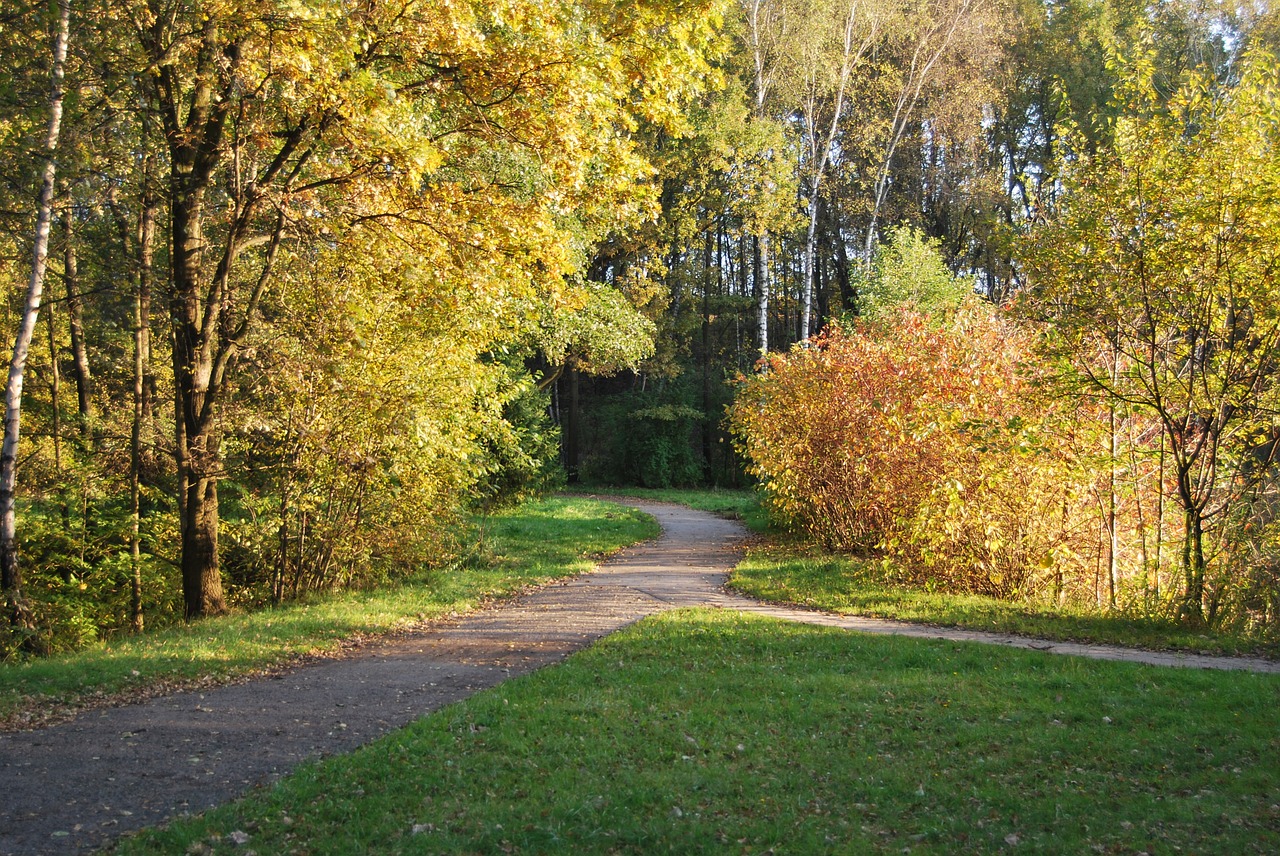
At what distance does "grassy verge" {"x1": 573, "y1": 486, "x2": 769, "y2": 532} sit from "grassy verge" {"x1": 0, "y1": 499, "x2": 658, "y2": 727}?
7.96 m

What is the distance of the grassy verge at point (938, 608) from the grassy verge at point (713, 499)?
7.70m

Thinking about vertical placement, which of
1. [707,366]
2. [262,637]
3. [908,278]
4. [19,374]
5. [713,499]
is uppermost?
[908,278]

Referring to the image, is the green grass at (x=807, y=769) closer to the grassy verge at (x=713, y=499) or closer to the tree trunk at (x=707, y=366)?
the grassy verge at (x=713, y=499)

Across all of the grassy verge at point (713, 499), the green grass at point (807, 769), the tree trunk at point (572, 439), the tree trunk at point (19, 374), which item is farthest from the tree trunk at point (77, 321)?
the tree trunk at point (572, 439)

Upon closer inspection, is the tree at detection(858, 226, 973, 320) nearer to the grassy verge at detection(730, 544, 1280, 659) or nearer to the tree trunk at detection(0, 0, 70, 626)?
the grassy verge at detection(730, 544, 1280, 659)

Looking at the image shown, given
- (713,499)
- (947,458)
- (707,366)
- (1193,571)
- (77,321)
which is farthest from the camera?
(707,366)

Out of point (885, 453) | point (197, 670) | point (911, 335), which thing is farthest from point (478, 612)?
point (911, 335)

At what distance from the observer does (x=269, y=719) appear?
6699 millimetres

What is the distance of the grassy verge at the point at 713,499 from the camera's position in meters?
24.0

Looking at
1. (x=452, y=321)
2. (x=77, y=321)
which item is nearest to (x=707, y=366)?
(x=452, y=321)

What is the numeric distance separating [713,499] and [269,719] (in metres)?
26.4

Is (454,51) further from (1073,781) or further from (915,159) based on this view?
(915,159)

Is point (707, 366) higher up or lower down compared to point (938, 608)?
higher up

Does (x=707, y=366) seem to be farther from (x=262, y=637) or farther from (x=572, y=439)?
(x=262, y=637)
